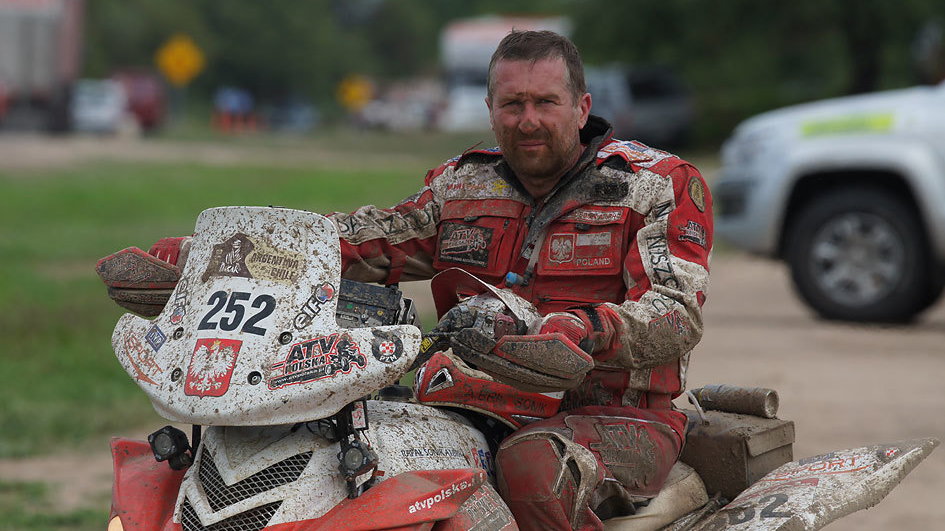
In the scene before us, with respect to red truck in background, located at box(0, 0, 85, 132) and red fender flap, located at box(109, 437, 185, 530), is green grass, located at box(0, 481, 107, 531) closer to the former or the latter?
red fender flap, located at box(109, 437, 185, 530)

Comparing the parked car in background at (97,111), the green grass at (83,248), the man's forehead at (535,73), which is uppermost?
the man's forehead at (535,73)

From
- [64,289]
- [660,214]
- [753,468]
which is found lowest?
[64,289]

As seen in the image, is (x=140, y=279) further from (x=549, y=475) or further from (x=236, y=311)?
(x=549, y=475)

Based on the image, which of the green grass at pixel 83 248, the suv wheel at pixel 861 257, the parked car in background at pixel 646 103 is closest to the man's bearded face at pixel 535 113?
the green grass at pixel 83 248

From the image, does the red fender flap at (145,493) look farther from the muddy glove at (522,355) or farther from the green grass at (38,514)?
the green grass at (38,514)

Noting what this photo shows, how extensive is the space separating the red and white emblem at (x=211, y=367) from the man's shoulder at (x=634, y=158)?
1272 millimetres

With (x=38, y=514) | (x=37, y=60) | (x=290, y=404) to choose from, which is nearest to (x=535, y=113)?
(x=290, y=404)

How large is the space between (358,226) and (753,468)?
51.1 inches

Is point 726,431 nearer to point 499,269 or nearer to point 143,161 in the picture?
point 499,269

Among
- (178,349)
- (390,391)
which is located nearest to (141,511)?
(178,349)

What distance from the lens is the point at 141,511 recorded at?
3.26 m

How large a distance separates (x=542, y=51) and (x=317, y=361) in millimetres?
1162

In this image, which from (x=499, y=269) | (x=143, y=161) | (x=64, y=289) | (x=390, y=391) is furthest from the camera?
(x=143, y=161)

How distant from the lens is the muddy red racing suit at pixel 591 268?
353 cm
